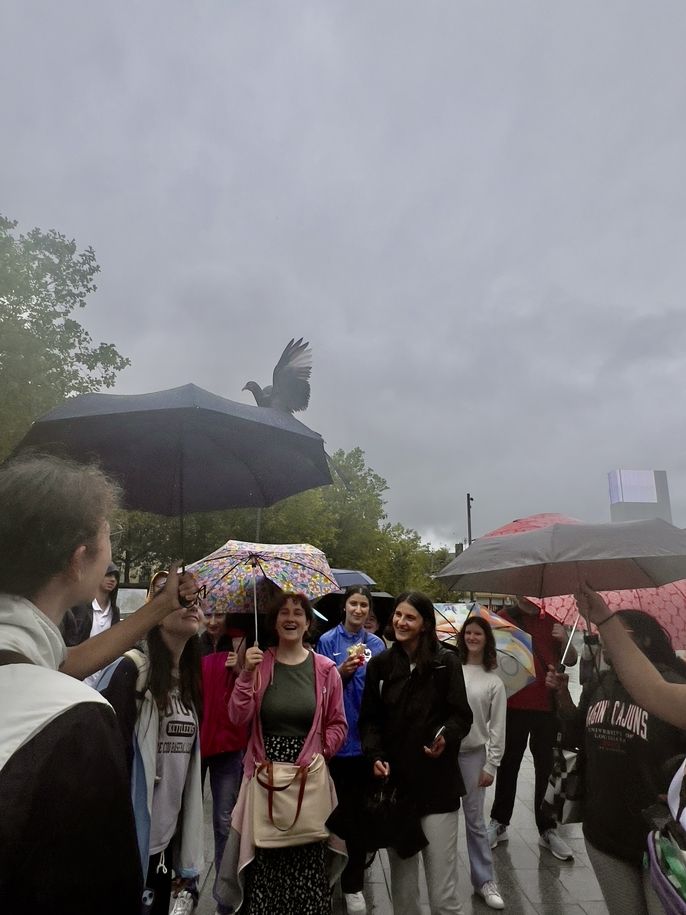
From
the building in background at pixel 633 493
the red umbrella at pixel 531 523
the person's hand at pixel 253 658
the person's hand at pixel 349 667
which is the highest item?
the building in background at pixel 633 493

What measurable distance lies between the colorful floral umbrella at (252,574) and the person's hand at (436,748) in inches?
43.7

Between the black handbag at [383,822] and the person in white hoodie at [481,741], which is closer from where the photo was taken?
the black handbag at [383,822]

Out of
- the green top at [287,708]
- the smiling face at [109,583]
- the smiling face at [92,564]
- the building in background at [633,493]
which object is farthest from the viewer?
the building in background at [633,493]

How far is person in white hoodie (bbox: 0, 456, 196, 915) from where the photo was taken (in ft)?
3.10

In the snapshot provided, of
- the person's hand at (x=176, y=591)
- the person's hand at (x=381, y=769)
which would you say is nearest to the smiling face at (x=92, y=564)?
the person's hand at (x=176, y=591)

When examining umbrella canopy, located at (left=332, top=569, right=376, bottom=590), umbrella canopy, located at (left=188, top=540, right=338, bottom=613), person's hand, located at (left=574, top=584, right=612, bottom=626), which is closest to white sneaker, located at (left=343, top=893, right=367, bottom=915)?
umbrella canopy, located at (left=188, top=540, right=338, bottom=613)

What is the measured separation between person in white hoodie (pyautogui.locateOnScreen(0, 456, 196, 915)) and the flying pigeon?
1917 mm

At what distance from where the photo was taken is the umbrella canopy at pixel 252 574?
13.5ft

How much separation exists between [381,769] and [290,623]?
94cm

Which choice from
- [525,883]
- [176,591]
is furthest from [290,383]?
[525,883]

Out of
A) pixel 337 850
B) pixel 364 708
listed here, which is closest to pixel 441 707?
pixel 364 708

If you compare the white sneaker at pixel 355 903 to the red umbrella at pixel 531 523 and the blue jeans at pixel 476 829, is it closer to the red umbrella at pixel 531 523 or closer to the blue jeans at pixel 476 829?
the blue jeans at pixel 476 829

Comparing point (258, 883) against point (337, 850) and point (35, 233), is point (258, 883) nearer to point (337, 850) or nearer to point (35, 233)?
point (337, 850)

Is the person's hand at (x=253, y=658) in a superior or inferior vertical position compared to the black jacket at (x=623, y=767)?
superior
